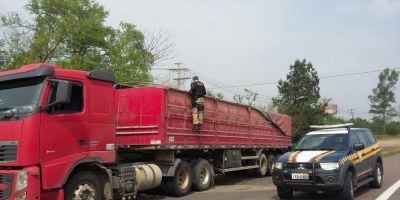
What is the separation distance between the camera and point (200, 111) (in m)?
13.7

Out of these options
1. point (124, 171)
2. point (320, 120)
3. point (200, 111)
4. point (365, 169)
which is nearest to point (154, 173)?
point (124, 171)

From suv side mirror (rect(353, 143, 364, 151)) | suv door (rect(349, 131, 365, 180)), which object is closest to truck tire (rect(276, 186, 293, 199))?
suv door (rect(349, 131, 365, 180))

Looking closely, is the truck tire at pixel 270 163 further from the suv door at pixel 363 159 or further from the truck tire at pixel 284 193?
the truck tire at pixel 284 193

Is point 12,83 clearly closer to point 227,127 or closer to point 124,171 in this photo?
point 124,171

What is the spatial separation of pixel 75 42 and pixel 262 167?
12.3 metres

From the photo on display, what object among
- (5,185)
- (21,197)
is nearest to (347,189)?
(21,197)

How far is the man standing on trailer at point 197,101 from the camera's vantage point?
13.6 metres

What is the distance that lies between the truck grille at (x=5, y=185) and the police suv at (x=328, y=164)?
19.0 feet

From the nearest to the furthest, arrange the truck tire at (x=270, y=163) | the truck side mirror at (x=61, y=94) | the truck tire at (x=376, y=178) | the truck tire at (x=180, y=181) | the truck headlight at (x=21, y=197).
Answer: the truck headlight at (x=21, y=197)
the truck side mirror at (x=61, y=94)
the truck tire at (x=180, y=181)
the truck tire at (x=376, y=178)
the truck tire at (x=270, y=163)

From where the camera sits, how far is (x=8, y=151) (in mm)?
8148

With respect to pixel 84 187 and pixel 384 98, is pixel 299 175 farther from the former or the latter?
pixel 384 98

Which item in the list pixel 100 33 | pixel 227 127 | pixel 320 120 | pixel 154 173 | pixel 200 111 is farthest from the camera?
pixel 320 120

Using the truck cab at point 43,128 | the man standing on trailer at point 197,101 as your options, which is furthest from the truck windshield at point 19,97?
the man standing on trailer at point 197,101

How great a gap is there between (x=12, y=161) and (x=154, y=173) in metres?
4.41
